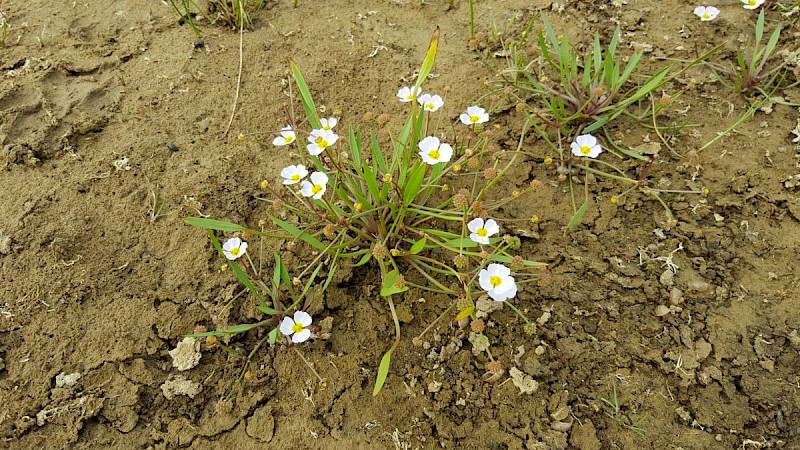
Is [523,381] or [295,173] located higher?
[295,173]

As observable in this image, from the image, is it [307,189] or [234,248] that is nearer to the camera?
[307,189]

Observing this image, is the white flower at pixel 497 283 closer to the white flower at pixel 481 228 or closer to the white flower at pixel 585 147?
the white flower at pixel 481 228

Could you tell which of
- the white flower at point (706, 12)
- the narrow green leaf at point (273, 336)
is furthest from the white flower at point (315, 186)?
the white flower at point (706, 12)

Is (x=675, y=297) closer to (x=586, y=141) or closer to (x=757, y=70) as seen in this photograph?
(x=586, y=141)

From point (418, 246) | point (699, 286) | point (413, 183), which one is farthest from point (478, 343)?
point (699, 286)

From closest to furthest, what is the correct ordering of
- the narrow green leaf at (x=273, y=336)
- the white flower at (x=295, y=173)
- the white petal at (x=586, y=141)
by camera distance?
the narrow green leaf at (x=273, y=336)
the white flower at (x=295, y=173)
the white petal at (x=586, y=141)

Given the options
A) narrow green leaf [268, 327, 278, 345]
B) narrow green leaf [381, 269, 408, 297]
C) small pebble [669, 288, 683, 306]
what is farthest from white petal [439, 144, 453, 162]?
small pebble [669, 288, 683, 306]

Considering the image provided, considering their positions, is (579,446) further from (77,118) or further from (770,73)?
(77,118)
